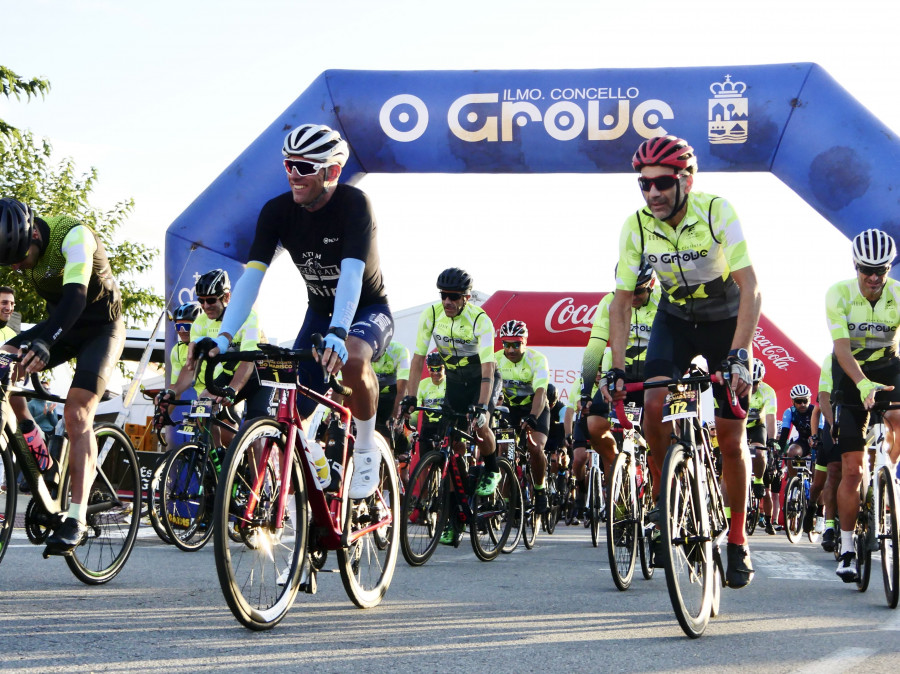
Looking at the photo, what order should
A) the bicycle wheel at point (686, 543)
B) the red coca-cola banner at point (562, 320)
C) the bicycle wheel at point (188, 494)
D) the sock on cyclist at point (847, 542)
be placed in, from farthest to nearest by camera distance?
1. the red coca-cola banner at point (562, 320)
2. the bicycle wheel at point (188, 494)
3. the sock on cyclist at point (847, 542)
4. the bicycle wheel at point (686, 543)

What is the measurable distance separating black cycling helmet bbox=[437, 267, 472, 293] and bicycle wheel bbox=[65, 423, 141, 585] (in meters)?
3.68

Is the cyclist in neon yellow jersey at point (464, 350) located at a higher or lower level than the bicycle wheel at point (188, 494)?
higher

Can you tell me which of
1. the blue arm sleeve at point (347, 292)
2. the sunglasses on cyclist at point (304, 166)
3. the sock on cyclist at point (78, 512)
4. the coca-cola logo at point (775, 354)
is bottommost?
the sock on cyclist at point (78, 512)

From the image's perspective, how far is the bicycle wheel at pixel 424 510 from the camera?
7.57 meters

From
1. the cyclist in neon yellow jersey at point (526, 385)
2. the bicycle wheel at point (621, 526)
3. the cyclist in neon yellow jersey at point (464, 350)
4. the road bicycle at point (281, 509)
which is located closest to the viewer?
the road bicycle at point (281, 509)

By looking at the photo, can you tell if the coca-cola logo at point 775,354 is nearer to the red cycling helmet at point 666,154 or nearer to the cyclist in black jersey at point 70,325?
the red cycling helmet at point 666,154

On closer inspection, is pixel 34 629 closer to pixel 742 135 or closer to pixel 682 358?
pixel 682 358

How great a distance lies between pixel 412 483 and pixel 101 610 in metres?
3.11

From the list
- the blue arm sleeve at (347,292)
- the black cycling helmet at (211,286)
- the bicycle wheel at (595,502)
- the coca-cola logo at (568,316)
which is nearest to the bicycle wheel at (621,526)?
the blue arm sleeve at (347,292)

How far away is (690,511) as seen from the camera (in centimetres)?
496

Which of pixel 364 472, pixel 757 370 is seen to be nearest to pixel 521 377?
pixel 757 370

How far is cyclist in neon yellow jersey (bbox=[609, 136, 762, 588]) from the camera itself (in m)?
5.45

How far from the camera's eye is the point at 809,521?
501 inches

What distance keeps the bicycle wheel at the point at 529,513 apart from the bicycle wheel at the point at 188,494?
303 centimetres
